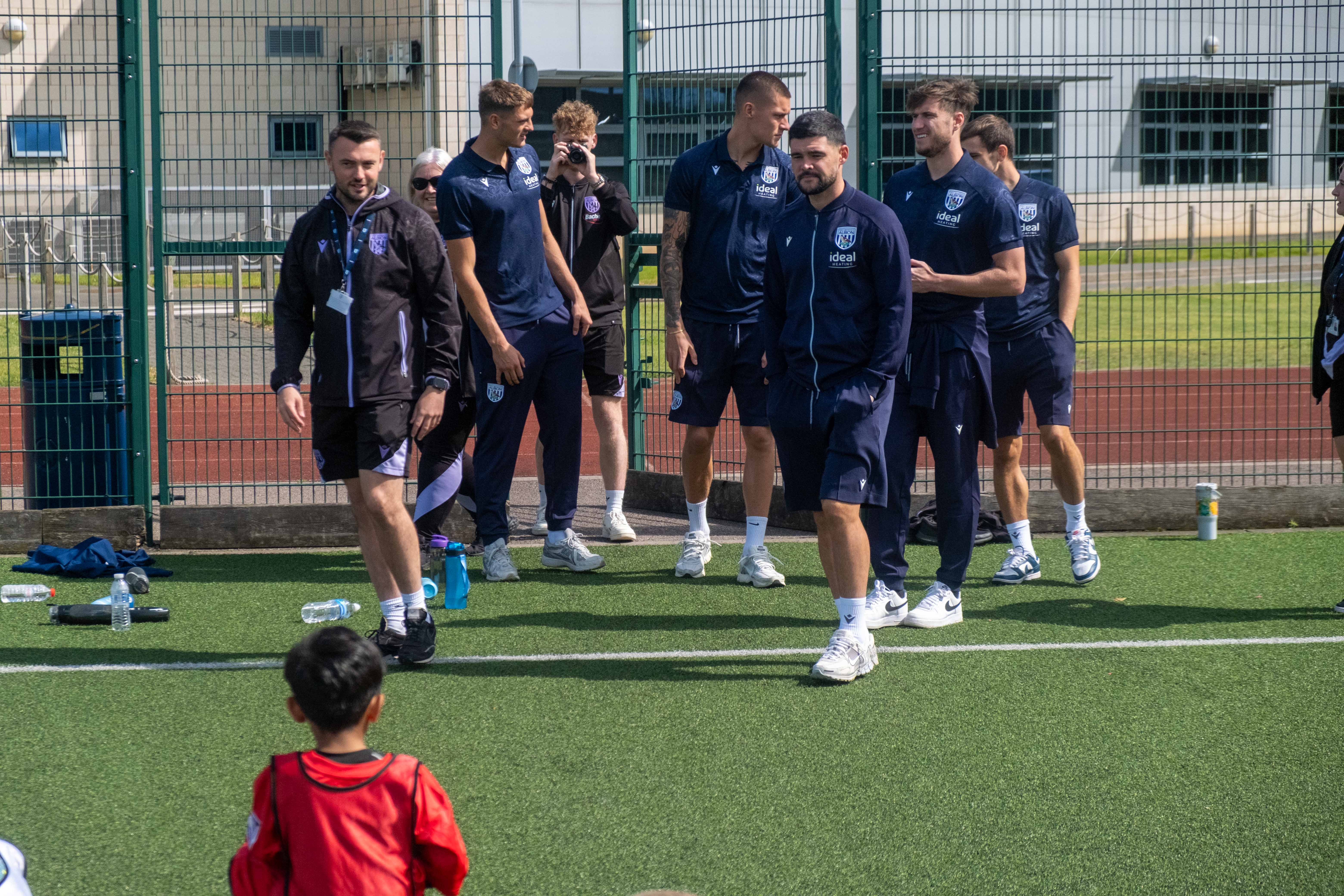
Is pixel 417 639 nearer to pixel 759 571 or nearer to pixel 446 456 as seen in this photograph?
pixel 446 456

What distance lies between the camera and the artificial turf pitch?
3.57 m

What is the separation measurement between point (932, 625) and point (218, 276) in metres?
4.74

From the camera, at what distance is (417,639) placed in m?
5.30

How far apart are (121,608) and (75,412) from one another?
2247mm

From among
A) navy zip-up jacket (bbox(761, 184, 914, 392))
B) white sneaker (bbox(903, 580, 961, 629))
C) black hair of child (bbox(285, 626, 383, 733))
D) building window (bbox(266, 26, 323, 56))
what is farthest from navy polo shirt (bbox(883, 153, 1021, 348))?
building window (bbox(266, 26, 323, 56))

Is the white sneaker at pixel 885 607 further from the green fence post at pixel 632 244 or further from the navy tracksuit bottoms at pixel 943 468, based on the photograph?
the green fence post at pixel 632 244

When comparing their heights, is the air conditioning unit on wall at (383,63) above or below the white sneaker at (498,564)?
above

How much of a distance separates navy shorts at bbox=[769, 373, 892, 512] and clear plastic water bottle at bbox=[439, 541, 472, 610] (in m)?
1.70

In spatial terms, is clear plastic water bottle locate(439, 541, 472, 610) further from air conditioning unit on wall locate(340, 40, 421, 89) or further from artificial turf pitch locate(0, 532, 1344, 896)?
air conditioning unit on wall locate(340, 40, 421, 89)

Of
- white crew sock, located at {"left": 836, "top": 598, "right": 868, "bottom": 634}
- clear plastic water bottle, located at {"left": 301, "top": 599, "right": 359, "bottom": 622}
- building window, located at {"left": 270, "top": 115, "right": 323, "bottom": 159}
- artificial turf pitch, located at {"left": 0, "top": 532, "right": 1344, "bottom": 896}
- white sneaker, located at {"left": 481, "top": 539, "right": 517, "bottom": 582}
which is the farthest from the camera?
building window, located at {"left": 270, "top": 115, "right": 323, "bottom": 159}

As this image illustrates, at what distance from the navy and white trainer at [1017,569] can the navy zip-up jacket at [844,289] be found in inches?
74.4

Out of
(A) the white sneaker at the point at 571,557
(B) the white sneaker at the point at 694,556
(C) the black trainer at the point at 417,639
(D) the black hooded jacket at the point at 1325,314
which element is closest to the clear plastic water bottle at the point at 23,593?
(C) the black trainer at the point at 417,639

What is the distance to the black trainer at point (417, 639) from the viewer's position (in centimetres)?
529

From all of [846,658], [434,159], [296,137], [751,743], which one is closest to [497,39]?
[434,159]
